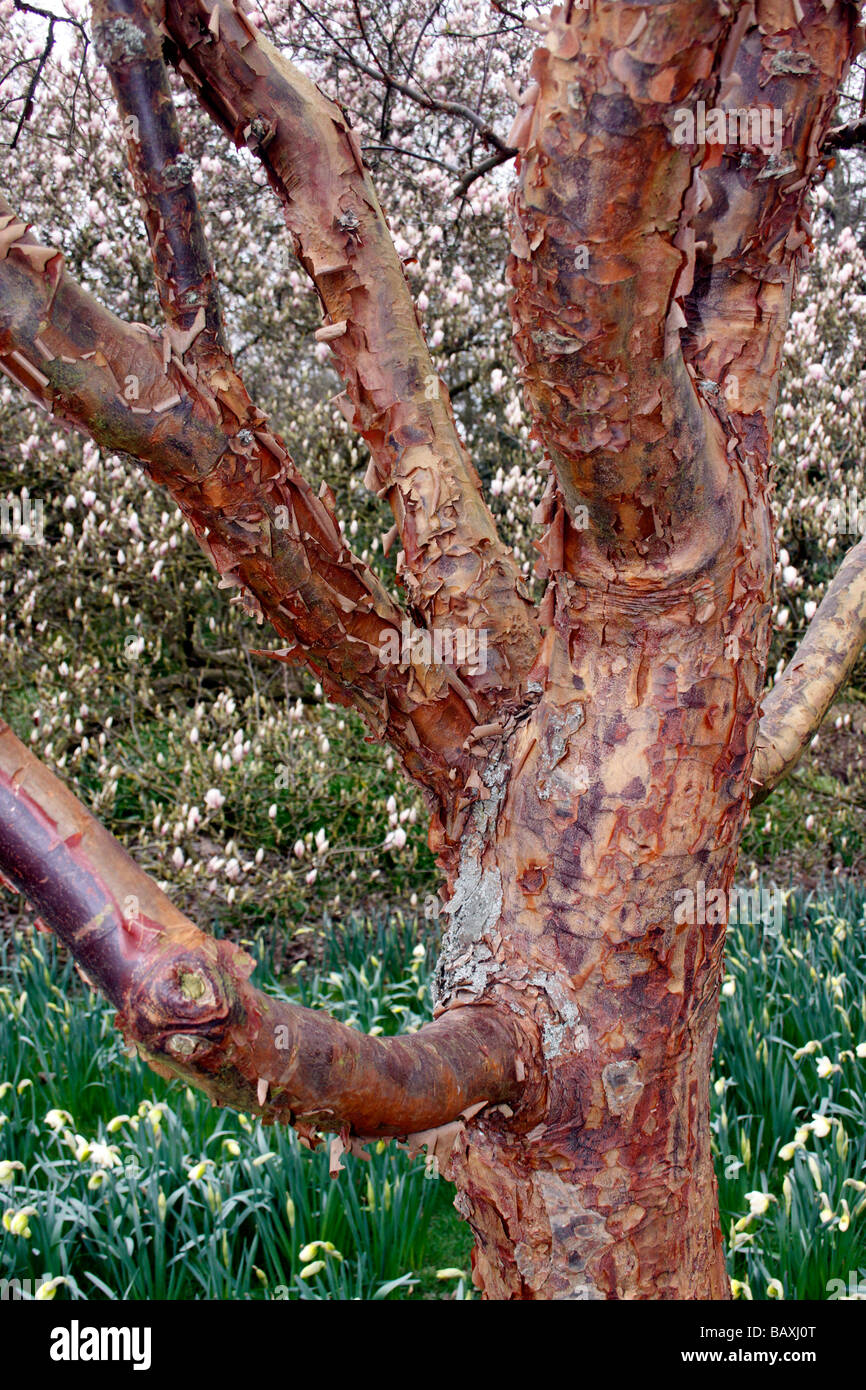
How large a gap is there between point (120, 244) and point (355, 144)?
14.0 feet

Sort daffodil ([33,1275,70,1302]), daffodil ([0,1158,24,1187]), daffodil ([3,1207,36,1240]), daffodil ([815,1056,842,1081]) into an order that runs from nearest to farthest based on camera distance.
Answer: daffodil ([33,1275,70,1302]) → daffodil ([3,1207,36,1240]) → daffodil ([0,1158,24,1187]) → daffodil ([815,1056,842,1081])

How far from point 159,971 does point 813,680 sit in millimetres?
1269

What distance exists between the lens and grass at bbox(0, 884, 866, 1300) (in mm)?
2217

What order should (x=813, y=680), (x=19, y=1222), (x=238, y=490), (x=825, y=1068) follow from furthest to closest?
(x=825, y=1068) < (x=19, y=1222) < (x=813, y=680) < (x=238, y=490)


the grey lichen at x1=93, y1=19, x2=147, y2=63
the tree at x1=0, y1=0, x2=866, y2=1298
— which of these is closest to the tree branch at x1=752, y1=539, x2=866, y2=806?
the tree at x1=0, y1=0, x2=866, y2=1298

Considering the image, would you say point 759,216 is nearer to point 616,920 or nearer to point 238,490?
point 238,490

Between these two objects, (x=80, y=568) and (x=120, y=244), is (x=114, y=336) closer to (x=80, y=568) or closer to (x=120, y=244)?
(x=80, y=568)

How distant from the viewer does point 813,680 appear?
1.68 metres

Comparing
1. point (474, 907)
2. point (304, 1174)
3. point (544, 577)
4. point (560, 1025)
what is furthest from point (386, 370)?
point (304, 1174)

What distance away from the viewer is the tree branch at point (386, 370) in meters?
1.25

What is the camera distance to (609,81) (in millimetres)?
712

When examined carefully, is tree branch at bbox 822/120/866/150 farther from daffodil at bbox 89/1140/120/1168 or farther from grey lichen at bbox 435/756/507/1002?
daffodil at bbox 89/1140/120/1168

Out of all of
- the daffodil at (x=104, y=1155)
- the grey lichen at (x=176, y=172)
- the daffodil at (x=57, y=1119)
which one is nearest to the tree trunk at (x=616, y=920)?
the grey lichen at (x=176, y=172)

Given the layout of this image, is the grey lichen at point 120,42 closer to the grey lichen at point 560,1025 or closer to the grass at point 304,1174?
the grey lichen at point 560,1025
